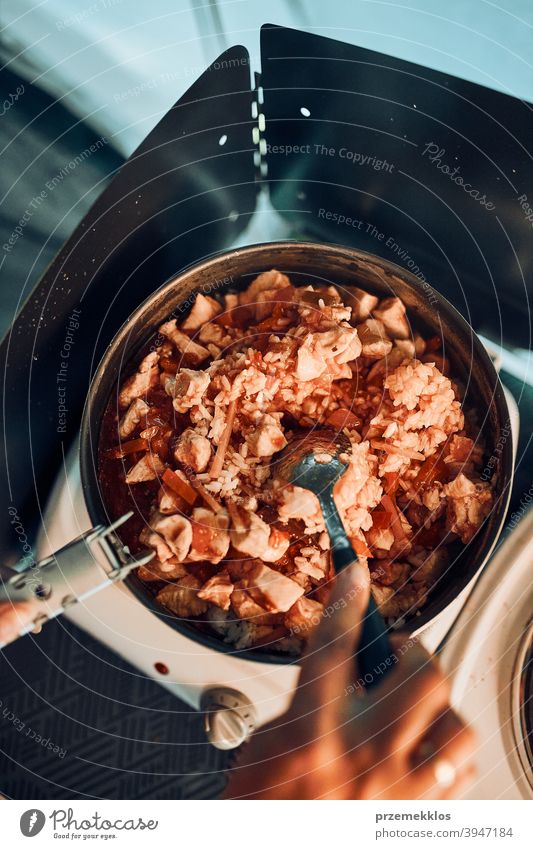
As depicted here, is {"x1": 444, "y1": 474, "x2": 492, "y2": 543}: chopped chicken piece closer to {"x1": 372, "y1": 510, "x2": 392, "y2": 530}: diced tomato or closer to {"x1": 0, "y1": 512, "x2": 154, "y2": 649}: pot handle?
{"x1": 372, "y1": 510, "x2": 392, "y2": 530}: diced tomato

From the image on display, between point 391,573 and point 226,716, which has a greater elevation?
point 391,573

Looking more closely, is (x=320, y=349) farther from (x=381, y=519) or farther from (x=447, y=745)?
(x=447, y=745)

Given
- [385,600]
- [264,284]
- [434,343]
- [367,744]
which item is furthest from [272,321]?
[367,744]

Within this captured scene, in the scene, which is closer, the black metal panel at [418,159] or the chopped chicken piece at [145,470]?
the chopped chicken piece at [145,470]

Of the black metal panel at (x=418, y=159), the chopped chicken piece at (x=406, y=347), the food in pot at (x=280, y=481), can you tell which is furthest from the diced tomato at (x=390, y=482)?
the black metal panel at (x=418, y=159)

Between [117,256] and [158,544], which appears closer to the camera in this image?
[158,544]

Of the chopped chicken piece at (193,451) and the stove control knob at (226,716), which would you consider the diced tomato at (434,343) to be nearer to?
the chopped chicken piece at (193,451)
